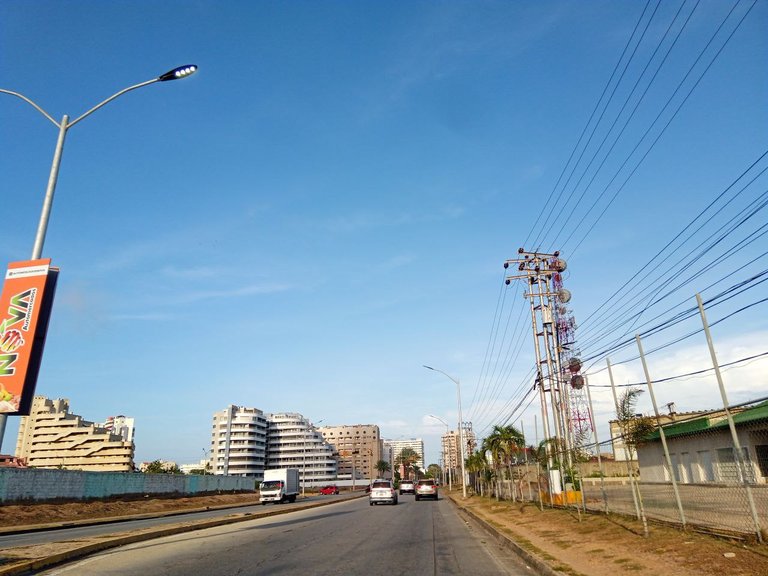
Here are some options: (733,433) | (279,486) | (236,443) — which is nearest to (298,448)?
(236,443)

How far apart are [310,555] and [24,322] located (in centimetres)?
857

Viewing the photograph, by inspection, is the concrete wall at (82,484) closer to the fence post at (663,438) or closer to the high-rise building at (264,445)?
the fence post at (663,438)

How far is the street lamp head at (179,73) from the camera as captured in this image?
13438 mm

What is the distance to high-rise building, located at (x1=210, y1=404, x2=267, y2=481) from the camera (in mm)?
171875

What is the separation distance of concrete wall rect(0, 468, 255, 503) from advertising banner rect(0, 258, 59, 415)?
3168 cm

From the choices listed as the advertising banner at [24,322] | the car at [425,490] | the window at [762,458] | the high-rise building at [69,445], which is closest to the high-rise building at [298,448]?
the high-rise building at [69,445]

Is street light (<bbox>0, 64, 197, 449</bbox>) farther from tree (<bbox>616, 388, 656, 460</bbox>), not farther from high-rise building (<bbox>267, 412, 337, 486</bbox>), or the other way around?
high-rise building (<bbox>267, 412, 337, 486</bbox>)

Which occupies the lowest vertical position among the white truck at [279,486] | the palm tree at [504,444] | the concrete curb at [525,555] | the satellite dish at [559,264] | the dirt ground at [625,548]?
the concrete curb at [525,555]

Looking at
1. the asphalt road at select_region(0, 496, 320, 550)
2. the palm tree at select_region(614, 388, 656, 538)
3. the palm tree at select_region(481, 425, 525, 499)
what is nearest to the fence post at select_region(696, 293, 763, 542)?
the palm tree at select_region(614, 388, 656, 538)

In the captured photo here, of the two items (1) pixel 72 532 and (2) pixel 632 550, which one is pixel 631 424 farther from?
(1) pixel 72 532

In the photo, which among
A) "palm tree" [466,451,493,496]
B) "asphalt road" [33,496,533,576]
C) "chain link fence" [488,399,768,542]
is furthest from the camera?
"palm tree" [466,451,493,496]

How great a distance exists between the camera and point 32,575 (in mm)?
10523

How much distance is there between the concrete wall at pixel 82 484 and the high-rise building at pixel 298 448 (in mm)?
117174

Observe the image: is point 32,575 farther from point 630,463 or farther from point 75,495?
point 75,495
